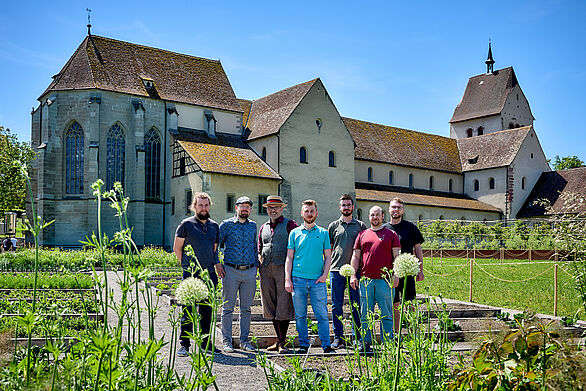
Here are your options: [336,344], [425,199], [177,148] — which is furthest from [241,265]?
[425,199]

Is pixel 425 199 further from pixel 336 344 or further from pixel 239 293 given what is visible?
pixel 239 293

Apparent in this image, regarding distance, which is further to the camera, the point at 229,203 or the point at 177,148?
the point at 177,148

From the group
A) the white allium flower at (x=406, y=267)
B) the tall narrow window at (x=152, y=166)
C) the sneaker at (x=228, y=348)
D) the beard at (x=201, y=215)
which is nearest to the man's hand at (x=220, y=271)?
the beard at (x=201, y=215)

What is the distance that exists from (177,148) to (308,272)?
28.0 m

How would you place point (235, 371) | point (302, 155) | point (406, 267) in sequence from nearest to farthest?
1. point (406, 267)
2. point (235, 371)
3. point (302, 155)

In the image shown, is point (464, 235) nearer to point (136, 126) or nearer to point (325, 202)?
point (325, 202)

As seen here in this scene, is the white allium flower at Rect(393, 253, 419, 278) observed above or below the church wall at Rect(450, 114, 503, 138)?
below

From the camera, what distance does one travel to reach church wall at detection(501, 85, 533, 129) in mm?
58219

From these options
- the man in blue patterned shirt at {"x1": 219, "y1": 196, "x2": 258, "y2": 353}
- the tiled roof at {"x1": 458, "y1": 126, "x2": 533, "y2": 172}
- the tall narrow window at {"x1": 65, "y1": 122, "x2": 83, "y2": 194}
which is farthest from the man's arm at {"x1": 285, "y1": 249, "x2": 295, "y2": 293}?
the tiled roof at {"x1": 458, "y1": 126, "x2": 533, "y2": 172}

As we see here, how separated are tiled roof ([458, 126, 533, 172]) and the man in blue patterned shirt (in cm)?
4444

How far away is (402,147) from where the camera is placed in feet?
160

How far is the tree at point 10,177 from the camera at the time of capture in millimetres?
40031

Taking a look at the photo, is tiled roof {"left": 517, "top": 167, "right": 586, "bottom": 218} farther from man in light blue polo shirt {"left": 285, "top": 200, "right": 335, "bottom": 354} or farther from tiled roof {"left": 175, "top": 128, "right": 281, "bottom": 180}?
man in light blue polo shirt {"left": 285, "top": 200, "right": 335, "bottom": 354}

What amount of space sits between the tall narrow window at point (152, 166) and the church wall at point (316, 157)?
7.75 metres
